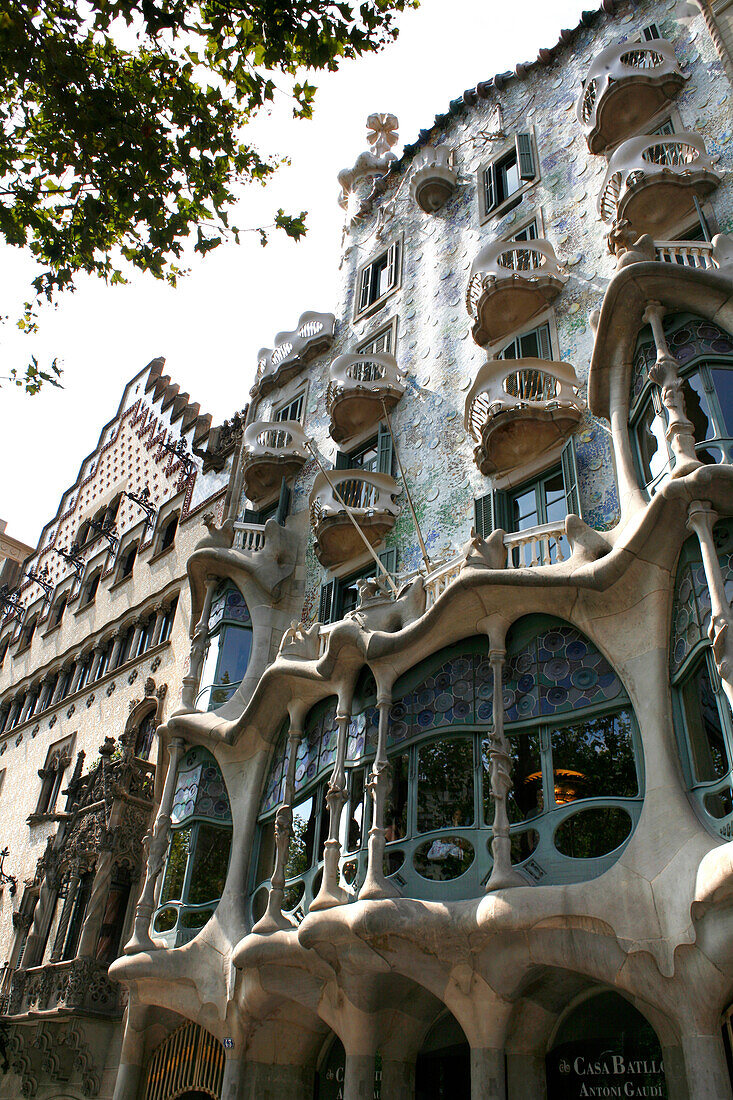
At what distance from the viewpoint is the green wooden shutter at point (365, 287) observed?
839 inches

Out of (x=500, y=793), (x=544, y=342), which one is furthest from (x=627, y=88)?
(x=500, y=793)

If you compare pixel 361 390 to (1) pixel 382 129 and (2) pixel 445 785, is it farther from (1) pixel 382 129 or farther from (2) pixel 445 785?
(1) pixel 382 129

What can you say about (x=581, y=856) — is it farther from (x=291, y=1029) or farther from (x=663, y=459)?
(x=291, y=1029)

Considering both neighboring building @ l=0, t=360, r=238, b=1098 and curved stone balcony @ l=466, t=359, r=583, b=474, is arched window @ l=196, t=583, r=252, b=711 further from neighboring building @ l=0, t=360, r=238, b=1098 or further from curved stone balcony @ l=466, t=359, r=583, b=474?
curved stone balcony @ l=466, t=359, r=583, b=474

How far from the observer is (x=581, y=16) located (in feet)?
62.6

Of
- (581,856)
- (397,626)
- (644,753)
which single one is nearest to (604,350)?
(397,626)

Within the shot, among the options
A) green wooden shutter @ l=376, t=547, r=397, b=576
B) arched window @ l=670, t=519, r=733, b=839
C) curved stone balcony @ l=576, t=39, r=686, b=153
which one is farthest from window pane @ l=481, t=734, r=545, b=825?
curved stone balcony @ l=576, t=39, r=686, b=153

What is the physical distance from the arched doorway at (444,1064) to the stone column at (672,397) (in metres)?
7.56

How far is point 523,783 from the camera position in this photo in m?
10.2

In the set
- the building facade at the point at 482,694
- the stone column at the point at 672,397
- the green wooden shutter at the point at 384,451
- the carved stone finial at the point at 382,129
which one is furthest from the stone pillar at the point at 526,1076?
the carved stone finial at the point at 382,129

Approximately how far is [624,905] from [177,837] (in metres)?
8.70

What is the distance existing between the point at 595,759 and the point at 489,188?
14.3m

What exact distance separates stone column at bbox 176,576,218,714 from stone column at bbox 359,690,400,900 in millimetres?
5561

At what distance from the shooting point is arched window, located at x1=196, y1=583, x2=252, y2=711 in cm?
1565
